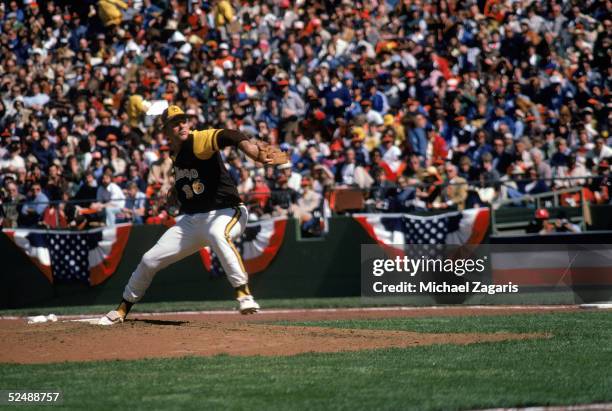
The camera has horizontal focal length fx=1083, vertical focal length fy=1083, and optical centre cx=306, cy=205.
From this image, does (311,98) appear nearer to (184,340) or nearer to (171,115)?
(171,115)

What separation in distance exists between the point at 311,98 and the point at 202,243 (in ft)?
34.7

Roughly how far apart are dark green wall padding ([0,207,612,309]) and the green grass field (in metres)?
8.06

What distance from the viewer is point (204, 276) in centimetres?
1917

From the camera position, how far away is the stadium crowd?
64.0 feet

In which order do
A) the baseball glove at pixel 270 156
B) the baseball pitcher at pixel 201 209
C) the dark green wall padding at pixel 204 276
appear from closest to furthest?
the baseball glove at pixel 270 156 → the baseball pitcher at pixel 201 209 → the dark green wall padding at pixel 204 276

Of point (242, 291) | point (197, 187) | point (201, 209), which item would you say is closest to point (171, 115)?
point (197, 187)

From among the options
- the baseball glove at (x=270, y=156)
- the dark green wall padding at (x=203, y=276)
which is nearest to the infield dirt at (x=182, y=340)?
A: the baseball glove at (x=270, y=156)

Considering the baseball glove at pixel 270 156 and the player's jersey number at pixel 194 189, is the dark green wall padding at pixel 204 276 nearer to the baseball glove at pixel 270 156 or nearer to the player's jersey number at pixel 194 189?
the player's jersey number at pixel 194 189

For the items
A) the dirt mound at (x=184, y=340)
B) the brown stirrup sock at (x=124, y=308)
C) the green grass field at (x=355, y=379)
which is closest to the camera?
the green grass field at (x=355, y=379)

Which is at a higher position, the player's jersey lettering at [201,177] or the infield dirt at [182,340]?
the player's jersey lettering at [201,177]

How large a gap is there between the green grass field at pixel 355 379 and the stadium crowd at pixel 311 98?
863 centimetres

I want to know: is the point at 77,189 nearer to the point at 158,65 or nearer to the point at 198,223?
the point at 158,65

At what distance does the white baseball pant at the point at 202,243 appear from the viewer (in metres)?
11.7

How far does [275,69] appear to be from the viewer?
22984 mm
